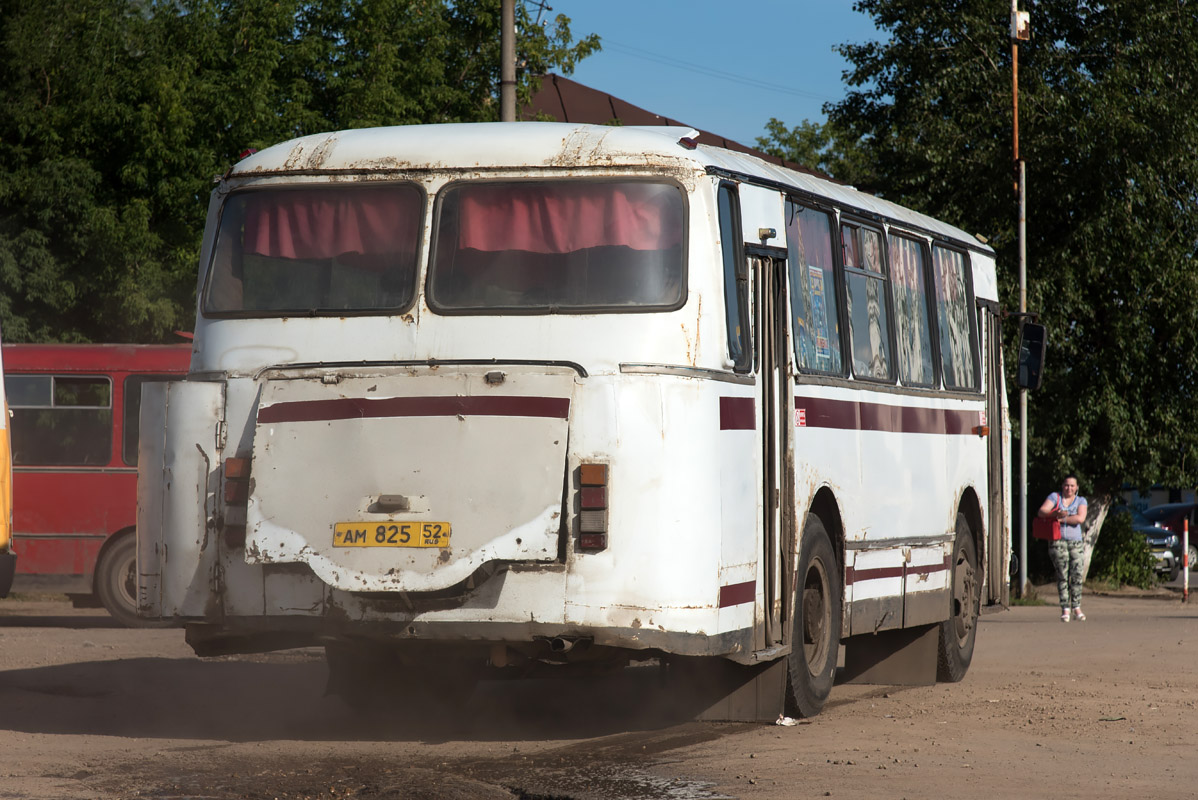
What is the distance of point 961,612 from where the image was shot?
13961 mm

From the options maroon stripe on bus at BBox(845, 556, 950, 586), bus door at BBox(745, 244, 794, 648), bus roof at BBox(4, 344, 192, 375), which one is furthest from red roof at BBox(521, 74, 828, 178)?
bus door at BBox(745, 244, 794, 648)

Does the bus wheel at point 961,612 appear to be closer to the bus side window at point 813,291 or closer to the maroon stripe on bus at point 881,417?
the maroon stripe on bus at point 881,417

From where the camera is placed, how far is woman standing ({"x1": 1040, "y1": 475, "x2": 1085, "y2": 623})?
21.4 meters

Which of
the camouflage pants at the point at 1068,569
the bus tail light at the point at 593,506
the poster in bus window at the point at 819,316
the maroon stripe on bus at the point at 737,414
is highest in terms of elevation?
the poster in bus window at the point at 819,316

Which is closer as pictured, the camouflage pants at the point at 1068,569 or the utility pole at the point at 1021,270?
the camouflage pants at the point at 1068,569

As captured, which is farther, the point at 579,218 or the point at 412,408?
the point at 579,218

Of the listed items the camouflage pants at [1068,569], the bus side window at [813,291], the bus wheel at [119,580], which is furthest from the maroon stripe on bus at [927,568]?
the bus wheel at [119,580]

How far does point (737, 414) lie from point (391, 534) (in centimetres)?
184

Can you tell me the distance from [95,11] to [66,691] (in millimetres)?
18928

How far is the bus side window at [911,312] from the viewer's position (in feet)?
40.7

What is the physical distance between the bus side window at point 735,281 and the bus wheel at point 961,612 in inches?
185

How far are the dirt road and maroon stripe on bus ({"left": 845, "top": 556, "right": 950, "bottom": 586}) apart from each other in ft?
2.69

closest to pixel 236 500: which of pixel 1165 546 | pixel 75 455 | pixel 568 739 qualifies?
pixel 568 739

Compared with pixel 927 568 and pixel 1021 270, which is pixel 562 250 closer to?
pixel 927 568
